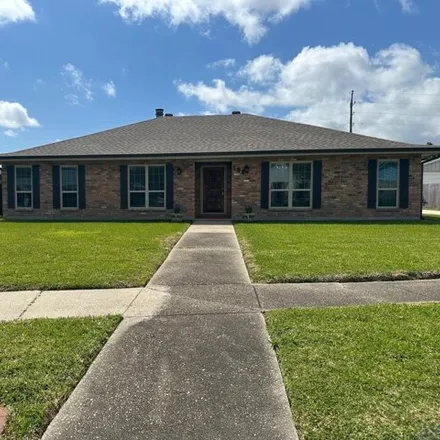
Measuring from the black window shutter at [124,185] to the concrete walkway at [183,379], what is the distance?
10.7 meters

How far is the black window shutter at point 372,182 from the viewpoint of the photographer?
46.5 ft

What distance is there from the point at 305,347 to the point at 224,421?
1180mm

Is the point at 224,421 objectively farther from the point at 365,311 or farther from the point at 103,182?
the point at 103,182

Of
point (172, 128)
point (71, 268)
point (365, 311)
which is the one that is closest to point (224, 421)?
point (365, 311)

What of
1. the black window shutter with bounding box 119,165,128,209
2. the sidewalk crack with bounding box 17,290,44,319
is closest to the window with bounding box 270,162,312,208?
the black window shutter with bounding box 119,165,128,209

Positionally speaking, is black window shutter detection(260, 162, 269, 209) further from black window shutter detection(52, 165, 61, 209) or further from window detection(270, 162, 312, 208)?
black window shutter detection(52, 165, 61, 209)

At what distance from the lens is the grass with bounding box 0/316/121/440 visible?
2316mm

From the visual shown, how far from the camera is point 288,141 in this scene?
15172 mm

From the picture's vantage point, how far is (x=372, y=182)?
46.7 feet

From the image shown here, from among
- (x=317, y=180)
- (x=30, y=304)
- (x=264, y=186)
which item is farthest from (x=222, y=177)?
(x=30, y=304)

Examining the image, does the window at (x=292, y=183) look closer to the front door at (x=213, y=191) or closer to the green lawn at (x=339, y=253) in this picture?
the front door at (x=213, y=191)

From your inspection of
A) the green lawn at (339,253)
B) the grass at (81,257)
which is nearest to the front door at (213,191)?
the green lawn at (339,253)

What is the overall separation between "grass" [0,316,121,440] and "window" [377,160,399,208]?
12780mm

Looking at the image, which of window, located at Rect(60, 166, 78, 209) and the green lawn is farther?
window, located at Rect(60, 166, 78, 209)
